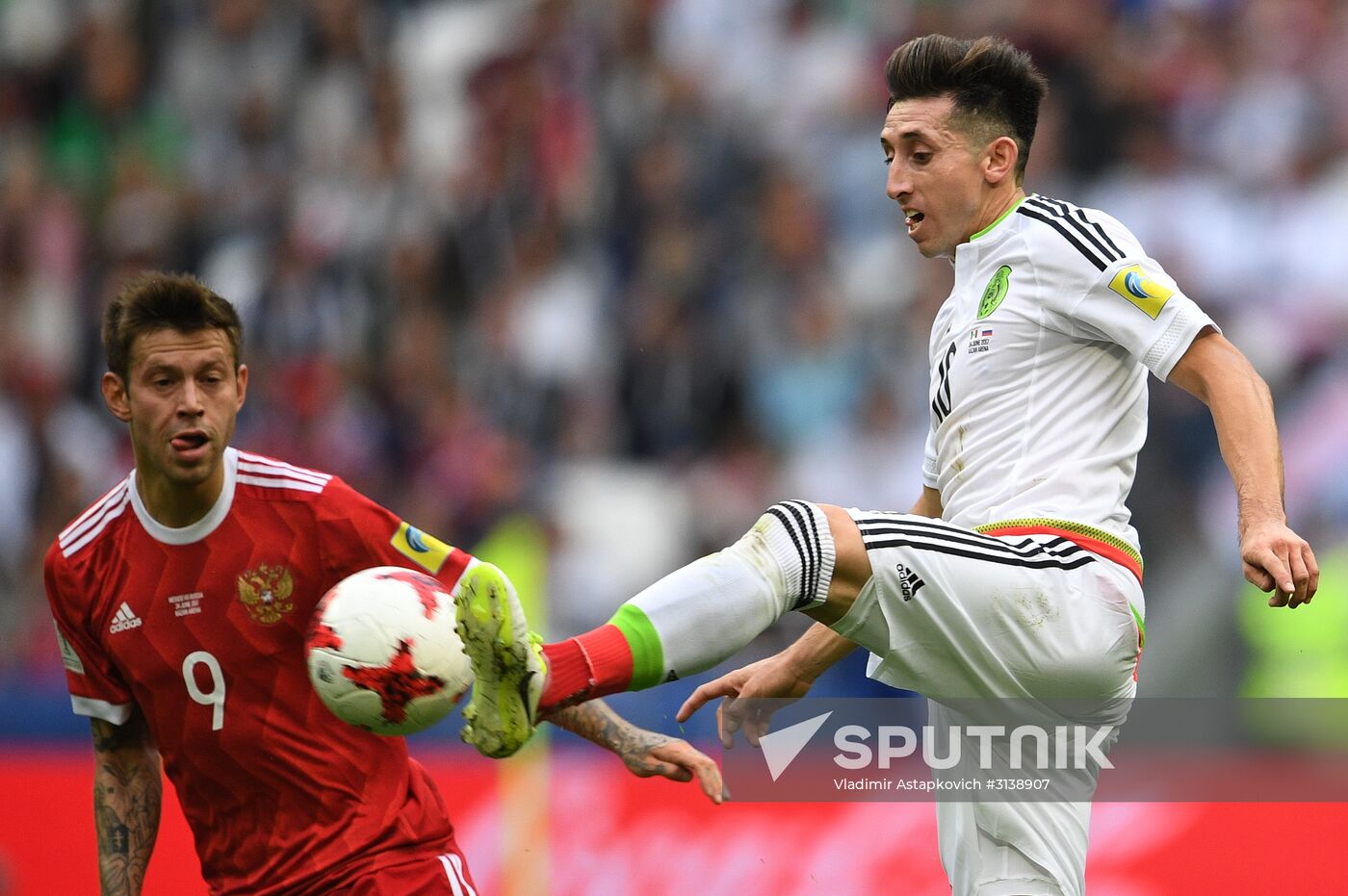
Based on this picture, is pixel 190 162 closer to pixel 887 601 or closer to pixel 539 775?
pixel 539 775

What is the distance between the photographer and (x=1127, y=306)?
4.70 meters

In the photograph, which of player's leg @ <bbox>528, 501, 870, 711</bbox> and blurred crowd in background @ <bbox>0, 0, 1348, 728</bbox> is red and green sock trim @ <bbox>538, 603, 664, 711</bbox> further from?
blurred crowd in background @ <bbox>0, 0, 1348, 728</bbox>

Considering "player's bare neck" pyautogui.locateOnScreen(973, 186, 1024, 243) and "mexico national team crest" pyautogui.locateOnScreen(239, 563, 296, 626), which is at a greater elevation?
"player's bare neck" pyautogui.locateOnScreen(973, 186, 1024, 243)

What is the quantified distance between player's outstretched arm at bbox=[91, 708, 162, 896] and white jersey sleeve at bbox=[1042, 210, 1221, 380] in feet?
9.06

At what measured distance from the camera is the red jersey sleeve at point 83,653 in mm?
5023

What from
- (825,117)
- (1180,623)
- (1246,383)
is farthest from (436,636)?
(825,117)

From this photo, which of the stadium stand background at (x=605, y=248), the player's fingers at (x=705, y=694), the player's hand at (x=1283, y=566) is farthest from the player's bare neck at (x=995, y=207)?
the stadium stand background at (x=605, y=248)

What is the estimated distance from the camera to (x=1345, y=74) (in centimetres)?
1006

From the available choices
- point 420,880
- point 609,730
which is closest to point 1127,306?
point 609,730

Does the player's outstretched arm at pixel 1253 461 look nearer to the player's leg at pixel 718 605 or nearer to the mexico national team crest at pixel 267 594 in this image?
the player's leg at pixel 718 605

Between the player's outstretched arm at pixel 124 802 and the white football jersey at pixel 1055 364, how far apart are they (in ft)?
7.73

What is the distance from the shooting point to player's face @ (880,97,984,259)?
16.5ft

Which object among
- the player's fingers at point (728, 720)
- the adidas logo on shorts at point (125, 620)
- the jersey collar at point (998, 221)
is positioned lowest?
the player's fingers at point (728, 720)

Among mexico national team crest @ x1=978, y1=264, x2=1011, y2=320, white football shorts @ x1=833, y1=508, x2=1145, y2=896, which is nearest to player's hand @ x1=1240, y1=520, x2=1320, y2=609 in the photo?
white football shorts @ x1=833, y1=508, x2=1145, y2=896
